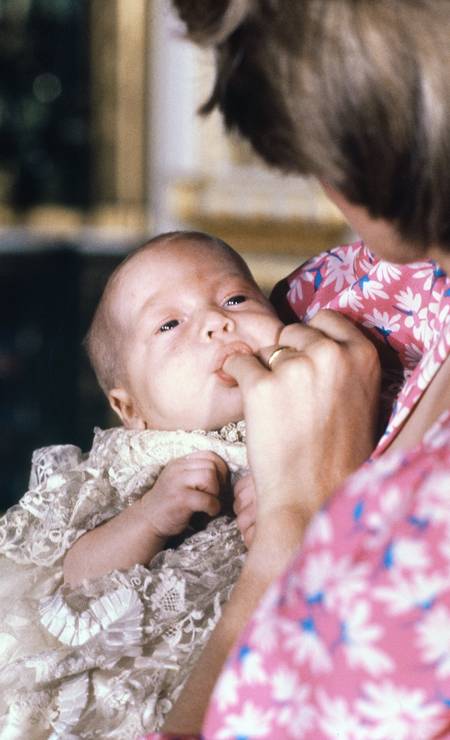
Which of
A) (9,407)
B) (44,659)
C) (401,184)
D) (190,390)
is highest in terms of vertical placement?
(401,184)

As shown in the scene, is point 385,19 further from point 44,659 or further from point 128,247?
point 128,247

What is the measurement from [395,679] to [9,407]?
3529mm

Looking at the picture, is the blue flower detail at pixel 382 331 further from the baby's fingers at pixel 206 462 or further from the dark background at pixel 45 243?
the dark background at pixel 45 243

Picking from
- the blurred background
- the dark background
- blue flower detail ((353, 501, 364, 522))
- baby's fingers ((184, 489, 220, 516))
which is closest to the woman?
blue flower detail ((353, 501, 364, 522))

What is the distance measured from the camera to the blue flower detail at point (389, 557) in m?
0.60

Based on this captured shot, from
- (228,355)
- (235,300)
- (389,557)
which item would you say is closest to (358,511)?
(389,557)

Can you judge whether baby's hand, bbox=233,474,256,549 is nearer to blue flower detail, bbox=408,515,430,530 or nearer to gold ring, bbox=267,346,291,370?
gold ring, bbox=267,346,291,370

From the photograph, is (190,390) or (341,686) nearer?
(341,686)

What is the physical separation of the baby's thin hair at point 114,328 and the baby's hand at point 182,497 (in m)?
0.23

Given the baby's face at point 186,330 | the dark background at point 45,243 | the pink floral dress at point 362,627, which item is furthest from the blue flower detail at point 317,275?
the dark background at point 45,243

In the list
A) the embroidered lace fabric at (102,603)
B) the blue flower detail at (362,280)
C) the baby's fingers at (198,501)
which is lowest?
the embroidered lace fabric at (102,603)

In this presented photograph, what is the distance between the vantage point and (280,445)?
933 millimetres

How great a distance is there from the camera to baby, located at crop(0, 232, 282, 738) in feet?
3.14

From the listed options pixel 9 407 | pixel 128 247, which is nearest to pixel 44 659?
pixel 9 407
